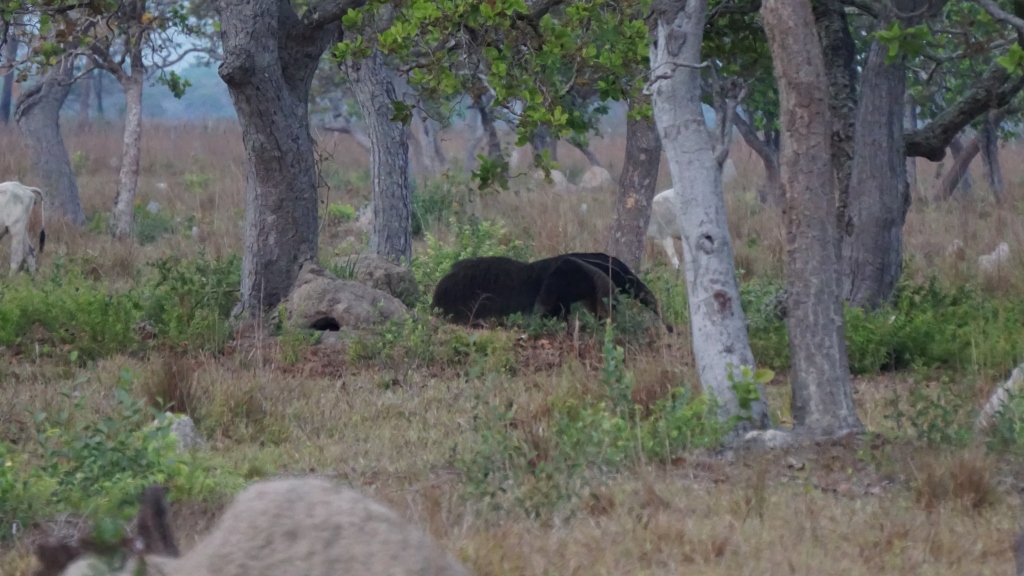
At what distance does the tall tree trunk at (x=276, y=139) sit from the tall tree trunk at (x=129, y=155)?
715 centimetres

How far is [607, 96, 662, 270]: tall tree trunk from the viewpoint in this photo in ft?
40.1

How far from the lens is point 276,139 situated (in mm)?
9391

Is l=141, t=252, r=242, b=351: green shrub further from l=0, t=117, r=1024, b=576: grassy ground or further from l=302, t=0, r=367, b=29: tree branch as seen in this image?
l=302, t=0, r=367, b=29: tree branch

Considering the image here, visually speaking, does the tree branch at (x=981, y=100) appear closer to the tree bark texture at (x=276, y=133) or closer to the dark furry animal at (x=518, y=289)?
the dark furry animal at (x=518, y=289)

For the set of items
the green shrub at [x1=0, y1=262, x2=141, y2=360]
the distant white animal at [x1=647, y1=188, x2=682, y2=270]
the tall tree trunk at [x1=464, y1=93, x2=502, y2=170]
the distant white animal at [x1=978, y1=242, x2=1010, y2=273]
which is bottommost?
the green shrub at [x1=0, y1=262, x2=141, y2=360]

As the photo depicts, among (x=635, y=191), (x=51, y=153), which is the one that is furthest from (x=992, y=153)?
(x=51, y=153)

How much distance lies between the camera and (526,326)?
9414 mm

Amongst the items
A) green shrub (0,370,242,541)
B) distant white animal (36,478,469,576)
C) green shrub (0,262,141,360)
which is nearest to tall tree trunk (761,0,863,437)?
green shrub (0,370,242,541)

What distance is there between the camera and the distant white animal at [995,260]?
40.0ft

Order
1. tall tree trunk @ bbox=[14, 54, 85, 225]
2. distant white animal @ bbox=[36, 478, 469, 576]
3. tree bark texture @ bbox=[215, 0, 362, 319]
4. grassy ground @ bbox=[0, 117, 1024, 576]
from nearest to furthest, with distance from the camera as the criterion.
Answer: distant white animal @ bbox=[36, 478, 469, 576] → grassy ground @ bbox=[0, 117, 1024, 576] → tree bark texture @ bbox=[215, 0, 362, 319] → tall tree trunk @ bbox=[14, 54, 85, 225]

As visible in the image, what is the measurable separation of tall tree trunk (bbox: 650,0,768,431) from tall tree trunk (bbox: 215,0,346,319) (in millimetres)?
3902

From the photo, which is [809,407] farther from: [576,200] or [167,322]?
[576,200]

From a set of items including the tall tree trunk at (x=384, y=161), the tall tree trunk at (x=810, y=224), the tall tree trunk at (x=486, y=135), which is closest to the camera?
the tall tree trunk at (x=810, y=224)

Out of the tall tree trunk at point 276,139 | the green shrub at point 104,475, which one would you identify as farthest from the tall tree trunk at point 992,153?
the green shrub at point 104,475
